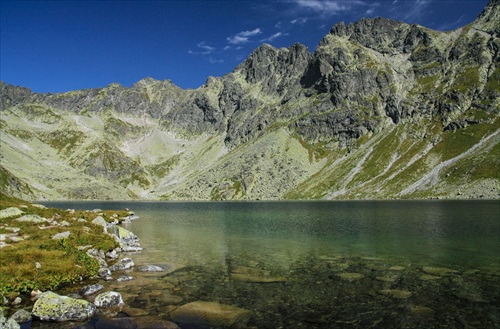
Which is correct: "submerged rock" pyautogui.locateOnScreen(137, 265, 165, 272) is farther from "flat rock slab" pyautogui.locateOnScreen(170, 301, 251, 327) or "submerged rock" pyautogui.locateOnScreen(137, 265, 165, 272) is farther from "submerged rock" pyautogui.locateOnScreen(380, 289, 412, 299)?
"submerged rock" pyautogui.locateOnScreen(380, 289, 412, 299)

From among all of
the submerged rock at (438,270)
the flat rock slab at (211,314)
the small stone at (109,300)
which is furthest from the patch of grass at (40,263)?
the submerged rock at (438,270)

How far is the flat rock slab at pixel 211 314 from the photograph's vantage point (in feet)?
67.2

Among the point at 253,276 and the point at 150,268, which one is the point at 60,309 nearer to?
the point at 150,268

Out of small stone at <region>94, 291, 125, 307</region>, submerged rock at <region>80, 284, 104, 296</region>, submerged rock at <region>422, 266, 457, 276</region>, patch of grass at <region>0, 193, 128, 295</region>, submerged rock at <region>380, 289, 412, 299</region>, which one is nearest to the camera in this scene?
small stone at <region>94, 291, 125, 307</region>

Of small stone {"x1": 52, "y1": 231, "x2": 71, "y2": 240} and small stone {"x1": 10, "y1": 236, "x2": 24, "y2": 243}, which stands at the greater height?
small stone {"x1": 10, "y1": 236, "x2": 24, "y2": 243}

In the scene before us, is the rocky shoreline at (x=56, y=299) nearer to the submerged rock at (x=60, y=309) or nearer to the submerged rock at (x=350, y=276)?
the submerged rock at (x=60, y=309)

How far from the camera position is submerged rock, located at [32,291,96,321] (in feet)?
68.2

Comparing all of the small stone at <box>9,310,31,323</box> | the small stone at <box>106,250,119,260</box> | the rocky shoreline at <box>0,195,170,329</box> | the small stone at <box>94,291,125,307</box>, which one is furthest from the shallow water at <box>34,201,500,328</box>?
the small stone at <box>9,310,31,323</box>

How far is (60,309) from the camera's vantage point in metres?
21.1

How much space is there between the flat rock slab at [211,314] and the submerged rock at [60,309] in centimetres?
535

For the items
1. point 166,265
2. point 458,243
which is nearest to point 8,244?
point 166,265

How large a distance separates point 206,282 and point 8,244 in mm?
20223

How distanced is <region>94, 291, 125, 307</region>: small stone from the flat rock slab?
4.33 metres

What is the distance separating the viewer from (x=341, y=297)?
2528cm
